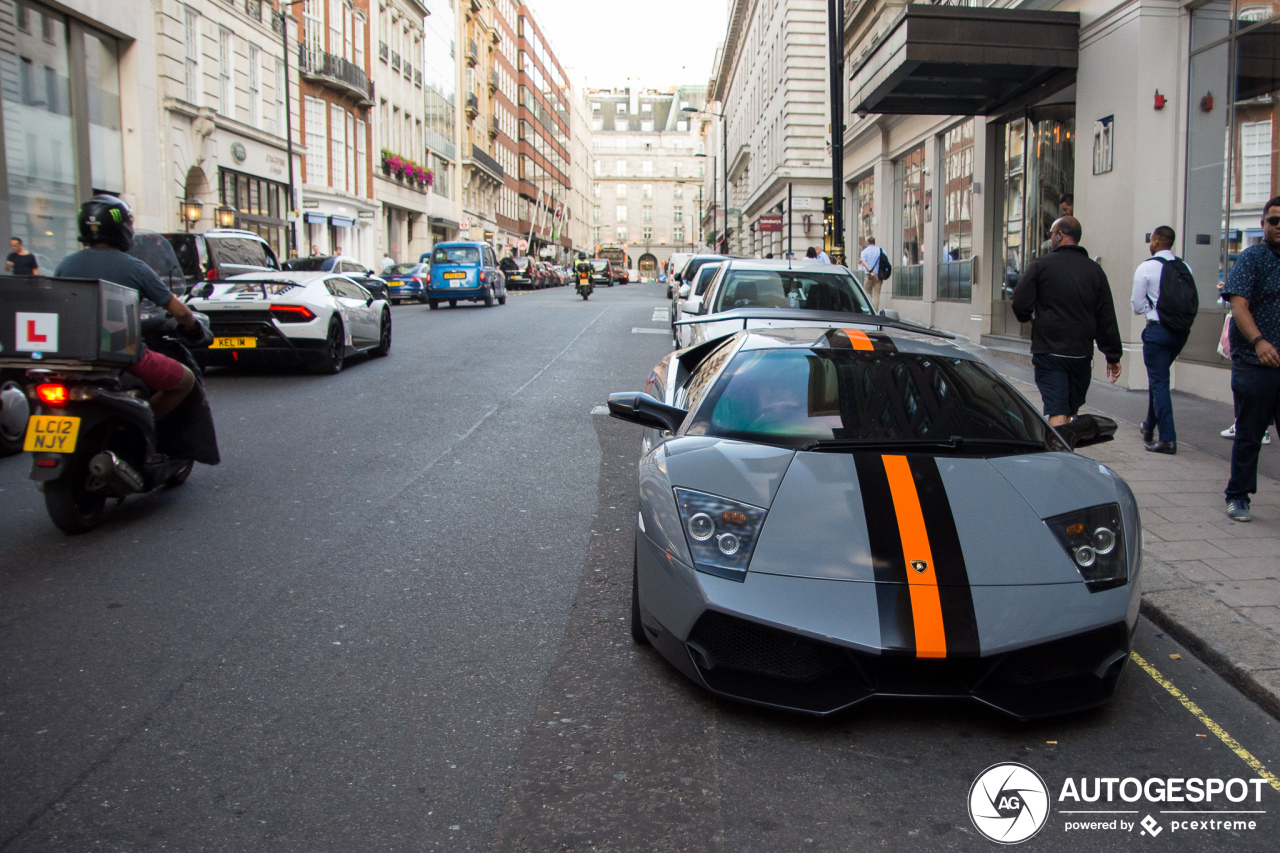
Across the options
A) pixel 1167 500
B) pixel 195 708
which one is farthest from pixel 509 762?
pixel 1167 500

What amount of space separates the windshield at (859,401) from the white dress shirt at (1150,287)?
14.3 feet

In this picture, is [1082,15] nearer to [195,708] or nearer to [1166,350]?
[1166,350]

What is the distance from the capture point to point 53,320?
5230 mm

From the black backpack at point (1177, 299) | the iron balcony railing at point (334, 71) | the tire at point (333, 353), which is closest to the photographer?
the black backpack at point (1177, 299)

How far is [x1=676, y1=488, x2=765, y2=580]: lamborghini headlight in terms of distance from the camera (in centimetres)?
328

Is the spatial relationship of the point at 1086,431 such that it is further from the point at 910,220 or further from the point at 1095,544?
the point at 910,220

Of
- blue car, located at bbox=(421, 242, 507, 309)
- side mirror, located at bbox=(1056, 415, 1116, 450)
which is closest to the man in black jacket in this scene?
side mirror, located at bbox=(1056, 415, 1116, 450)

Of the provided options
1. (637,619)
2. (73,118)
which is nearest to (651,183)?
(73,118)

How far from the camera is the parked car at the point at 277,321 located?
473 inches

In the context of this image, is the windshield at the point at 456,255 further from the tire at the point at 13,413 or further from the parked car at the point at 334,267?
the tire at the point at 13,413

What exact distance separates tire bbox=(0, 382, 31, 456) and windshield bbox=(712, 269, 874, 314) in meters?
5.95

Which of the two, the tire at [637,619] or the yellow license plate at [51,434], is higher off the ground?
the yellow license plate at [51,434]

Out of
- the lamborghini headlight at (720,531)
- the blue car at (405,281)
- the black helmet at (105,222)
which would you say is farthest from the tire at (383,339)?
the blue car at (405,281)

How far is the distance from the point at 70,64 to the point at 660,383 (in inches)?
912
